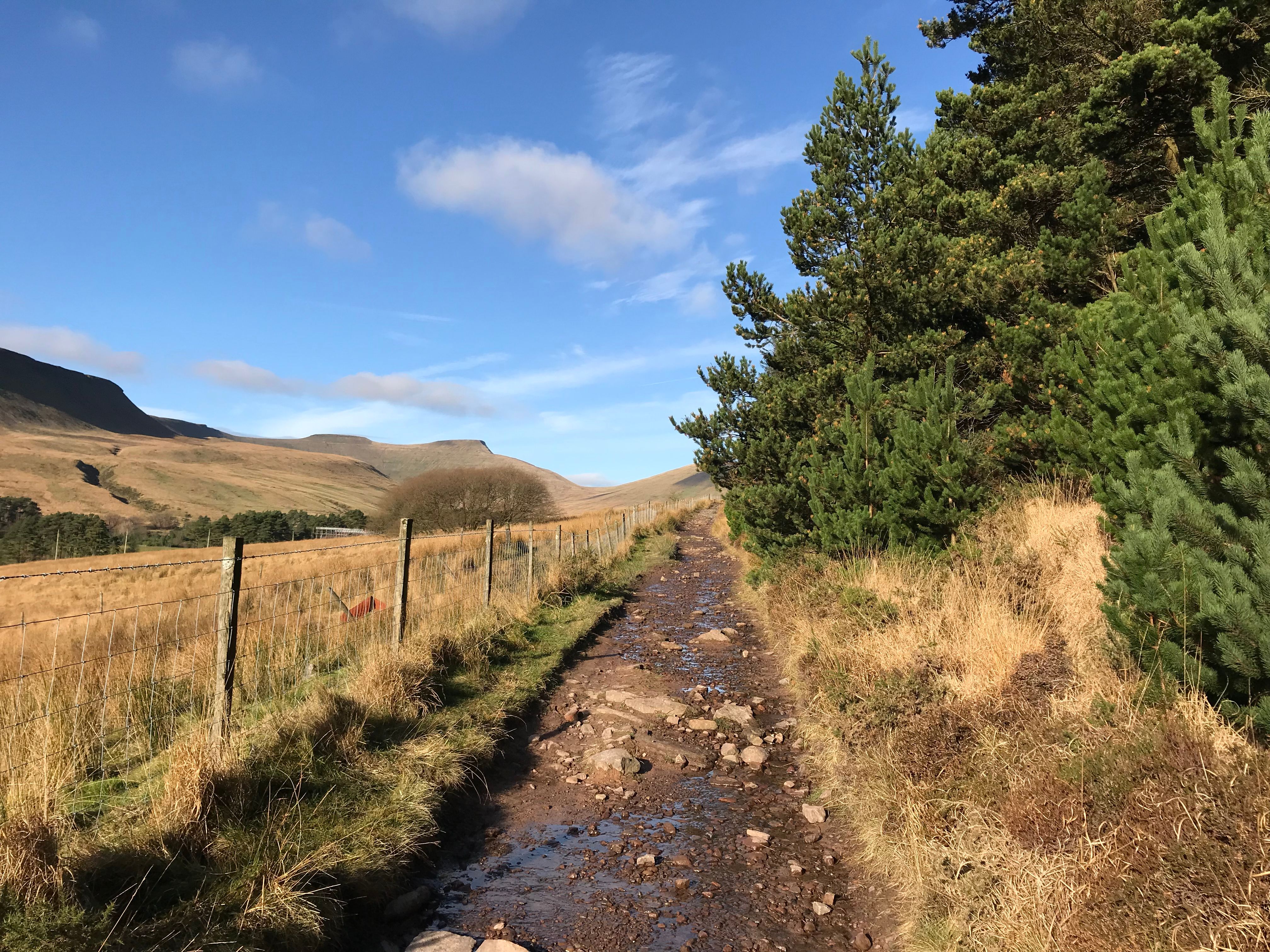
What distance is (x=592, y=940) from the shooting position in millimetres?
4004

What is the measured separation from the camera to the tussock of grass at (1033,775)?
9.47 ft

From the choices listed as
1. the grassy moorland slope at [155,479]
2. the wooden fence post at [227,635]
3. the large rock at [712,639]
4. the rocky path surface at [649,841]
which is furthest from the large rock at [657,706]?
the grassy moorland slope at [155,479]

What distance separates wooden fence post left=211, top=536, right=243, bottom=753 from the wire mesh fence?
0.03ft

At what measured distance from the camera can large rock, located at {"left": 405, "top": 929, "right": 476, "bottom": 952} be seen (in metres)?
3.81

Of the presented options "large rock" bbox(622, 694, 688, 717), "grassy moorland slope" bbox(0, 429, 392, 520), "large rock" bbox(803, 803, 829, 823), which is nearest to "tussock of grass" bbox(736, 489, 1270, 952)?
"large rock" bbox(803, 803, 829, 823)

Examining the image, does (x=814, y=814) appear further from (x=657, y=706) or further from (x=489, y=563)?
(x=489, y=563)

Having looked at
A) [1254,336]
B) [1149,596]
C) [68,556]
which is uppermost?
[1254,336]

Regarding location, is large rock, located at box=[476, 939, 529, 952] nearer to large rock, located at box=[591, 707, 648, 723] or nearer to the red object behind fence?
large rock, located at box=[591, 707, 648, 723]

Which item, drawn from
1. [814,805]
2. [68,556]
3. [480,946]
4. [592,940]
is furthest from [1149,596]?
[68,556]

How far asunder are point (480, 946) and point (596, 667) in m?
6.10

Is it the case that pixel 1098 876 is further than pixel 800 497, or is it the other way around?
pixel 800 497

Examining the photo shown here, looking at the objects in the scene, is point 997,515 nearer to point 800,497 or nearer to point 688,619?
point 800,497

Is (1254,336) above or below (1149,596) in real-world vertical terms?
above

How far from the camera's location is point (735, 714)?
7.93 metres
